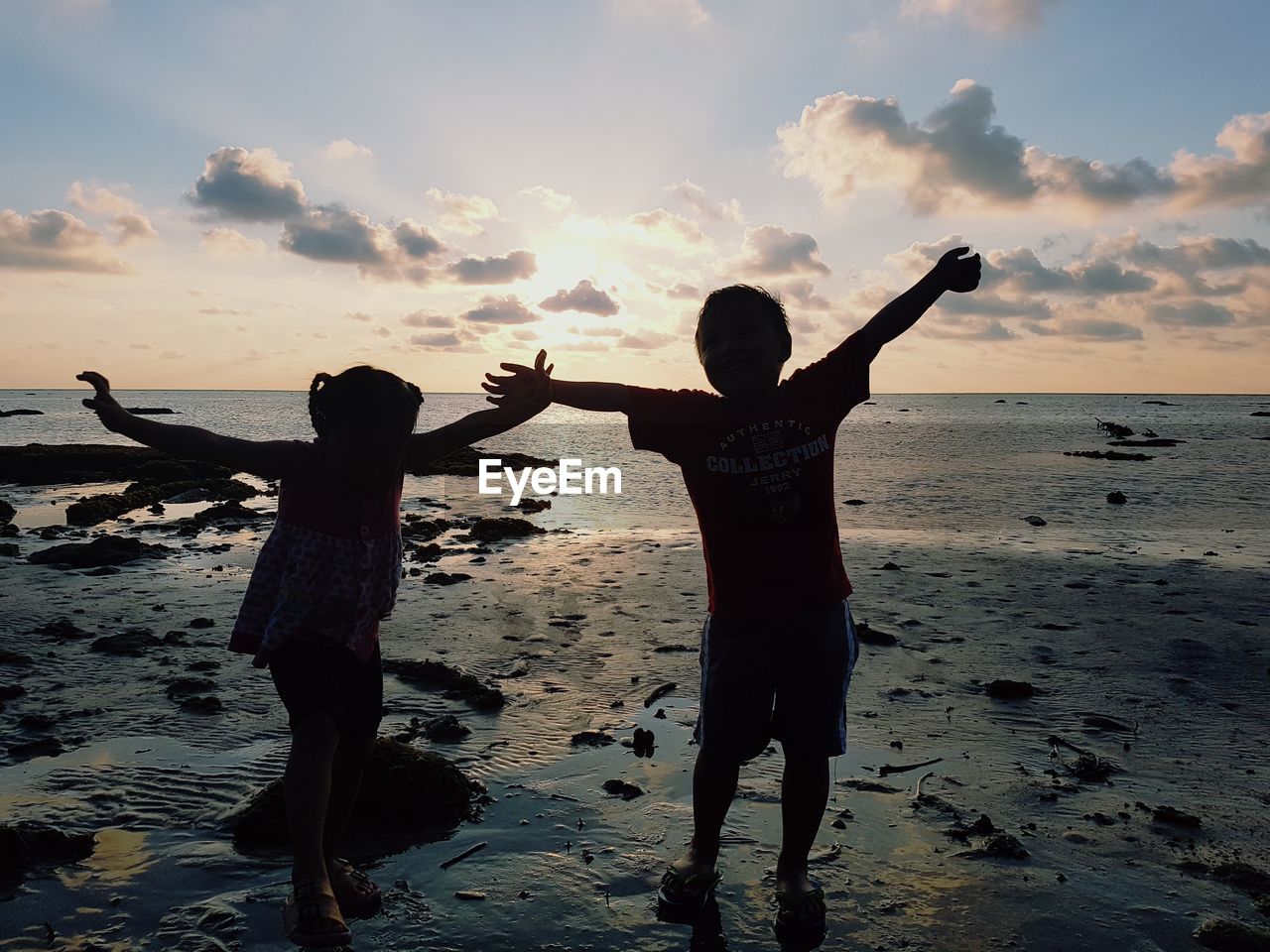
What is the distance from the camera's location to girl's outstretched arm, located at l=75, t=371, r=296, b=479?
271 cm

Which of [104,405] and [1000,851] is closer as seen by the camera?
[104,405]

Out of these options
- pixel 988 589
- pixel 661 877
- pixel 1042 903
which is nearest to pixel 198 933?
pixel 661 877

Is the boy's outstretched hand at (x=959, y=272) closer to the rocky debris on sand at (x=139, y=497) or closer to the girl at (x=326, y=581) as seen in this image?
the girl at (x=326, y=581)

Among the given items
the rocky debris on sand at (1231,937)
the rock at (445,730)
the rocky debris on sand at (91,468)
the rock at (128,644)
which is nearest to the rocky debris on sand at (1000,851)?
the rocky debris on sand at (1231,937)

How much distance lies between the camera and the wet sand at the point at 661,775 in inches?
109

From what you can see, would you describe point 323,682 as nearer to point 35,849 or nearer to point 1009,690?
point 35,849

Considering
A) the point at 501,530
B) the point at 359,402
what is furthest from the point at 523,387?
the point at 501,530

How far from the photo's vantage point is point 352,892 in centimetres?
283

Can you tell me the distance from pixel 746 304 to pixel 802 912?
2.26 m

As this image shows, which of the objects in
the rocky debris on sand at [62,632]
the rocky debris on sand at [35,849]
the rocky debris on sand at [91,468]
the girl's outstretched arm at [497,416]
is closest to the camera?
the rocky debris on sand at [35,849]

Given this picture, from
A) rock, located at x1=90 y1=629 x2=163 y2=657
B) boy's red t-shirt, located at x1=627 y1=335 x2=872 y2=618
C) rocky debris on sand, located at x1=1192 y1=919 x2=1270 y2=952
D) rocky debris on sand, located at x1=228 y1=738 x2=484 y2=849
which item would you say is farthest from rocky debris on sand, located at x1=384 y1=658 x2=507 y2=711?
rocky debris on sand, located at x1=1192 y1=919 x2=1270 y2=952

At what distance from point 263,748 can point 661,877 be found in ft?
8.06

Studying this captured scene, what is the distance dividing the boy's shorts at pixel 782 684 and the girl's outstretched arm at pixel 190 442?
69.7 inches

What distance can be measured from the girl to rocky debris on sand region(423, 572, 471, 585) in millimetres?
5845
